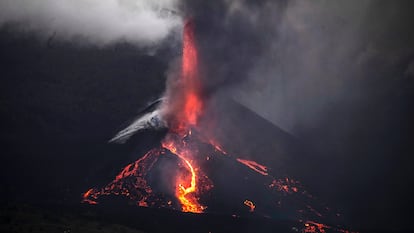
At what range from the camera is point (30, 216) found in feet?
224

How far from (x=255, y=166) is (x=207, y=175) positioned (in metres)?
16.9

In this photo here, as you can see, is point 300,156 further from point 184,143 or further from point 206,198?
point 206,198

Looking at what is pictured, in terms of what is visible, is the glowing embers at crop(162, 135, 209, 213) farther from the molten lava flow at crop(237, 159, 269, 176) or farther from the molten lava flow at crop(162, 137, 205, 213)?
the molten lava flow at crop(237, 159, 269, 176)

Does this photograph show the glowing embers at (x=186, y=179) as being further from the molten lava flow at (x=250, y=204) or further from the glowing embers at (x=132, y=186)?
the molten lava flow at (x=250, y=204)

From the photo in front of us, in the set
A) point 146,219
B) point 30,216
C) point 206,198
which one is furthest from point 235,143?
point 30,216

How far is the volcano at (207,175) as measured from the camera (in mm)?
81500

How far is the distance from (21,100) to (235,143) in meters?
57.7

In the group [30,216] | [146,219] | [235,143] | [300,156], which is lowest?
[30,216]

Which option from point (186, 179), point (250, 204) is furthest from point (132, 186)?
point (250, 204)

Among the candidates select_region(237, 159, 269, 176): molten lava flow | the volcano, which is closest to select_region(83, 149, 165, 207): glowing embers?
the volcano

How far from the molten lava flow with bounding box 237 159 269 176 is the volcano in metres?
0.33

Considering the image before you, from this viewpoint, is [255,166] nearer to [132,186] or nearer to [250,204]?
[250,204]

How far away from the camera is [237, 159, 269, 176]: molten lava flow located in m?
101

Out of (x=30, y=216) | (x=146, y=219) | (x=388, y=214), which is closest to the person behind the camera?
(x=30, y=216)
